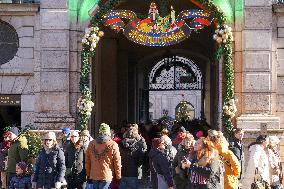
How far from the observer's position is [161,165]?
1219cm

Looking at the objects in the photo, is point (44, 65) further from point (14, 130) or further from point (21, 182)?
point (21, 182)

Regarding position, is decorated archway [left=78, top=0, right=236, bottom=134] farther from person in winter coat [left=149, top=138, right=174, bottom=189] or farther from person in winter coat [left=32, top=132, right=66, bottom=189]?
person in winter coat [left=32, top=132, right=66, bottom=189]

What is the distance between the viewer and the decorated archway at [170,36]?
16.1 metres

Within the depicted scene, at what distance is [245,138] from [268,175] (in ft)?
15.9

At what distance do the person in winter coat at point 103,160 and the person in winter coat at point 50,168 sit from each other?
0.55 meters

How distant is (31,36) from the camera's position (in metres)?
17.4

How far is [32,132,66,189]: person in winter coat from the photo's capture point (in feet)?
38.9

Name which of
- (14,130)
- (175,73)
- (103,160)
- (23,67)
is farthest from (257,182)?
(175,73)

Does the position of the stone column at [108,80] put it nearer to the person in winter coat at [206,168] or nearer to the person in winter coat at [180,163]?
the person in winter coat at [180,163]

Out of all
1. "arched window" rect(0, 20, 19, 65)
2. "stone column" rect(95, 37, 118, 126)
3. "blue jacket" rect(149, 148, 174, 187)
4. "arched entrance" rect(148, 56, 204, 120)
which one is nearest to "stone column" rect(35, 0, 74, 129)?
"arched window" rect(0, 20, 19, 65)

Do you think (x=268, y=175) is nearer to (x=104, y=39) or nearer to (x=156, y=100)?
(x=104, y=39)

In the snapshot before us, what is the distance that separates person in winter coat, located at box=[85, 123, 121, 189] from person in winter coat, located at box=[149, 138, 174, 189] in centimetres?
68

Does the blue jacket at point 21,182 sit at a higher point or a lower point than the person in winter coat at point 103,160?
lower

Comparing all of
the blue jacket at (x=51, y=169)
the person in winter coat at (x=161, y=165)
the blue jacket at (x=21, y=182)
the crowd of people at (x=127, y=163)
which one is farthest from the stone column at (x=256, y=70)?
the blue jacket at (x=21, y=182)
